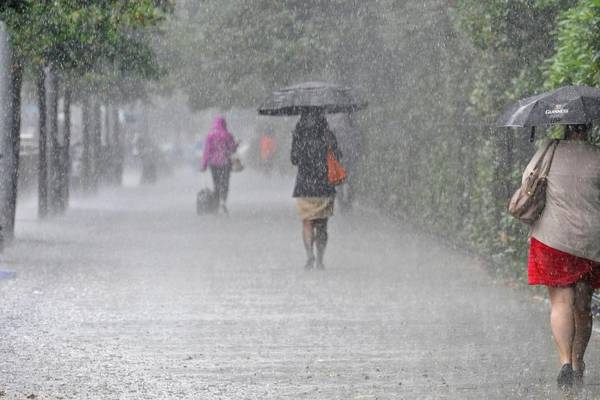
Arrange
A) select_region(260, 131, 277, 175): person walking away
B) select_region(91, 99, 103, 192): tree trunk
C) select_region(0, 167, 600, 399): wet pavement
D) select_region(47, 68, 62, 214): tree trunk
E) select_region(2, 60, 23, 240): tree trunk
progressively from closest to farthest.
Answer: select_region(0, 167, 600, 399): wet pavement → select_region(2, 60, 23, 240): tree trunk → select_region(47, 68, 62, 214): tree trunk → select_region(91, 99, 103, 192): tree trunk → select_region(260, 131, 277, 175): person walking away

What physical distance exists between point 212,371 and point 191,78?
22741mm

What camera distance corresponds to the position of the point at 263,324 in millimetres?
10703

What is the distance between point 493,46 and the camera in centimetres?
1413

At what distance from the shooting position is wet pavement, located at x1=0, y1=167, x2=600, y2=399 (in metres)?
8.09

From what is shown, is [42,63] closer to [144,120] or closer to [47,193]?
[47,193]

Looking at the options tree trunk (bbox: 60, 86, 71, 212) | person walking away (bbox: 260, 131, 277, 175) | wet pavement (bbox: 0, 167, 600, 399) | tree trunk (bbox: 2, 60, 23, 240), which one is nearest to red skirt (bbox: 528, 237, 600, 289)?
wet pavement (bbox: 0, 167, 600, 399)

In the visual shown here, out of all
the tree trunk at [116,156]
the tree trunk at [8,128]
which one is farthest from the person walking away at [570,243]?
the tree trunk at [116,156]

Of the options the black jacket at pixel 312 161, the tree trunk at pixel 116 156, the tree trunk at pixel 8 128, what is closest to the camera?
the black jacket at pixel 312 161

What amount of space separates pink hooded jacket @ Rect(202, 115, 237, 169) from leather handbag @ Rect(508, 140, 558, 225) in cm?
1759

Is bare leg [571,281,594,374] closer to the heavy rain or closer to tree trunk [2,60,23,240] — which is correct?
the heavy rain

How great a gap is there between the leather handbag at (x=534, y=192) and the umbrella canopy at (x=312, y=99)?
730cm

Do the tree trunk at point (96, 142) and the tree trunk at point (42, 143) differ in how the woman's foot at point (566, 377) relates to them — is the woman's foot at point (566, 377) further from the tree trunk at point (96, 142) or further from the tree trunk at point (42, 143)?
the tree trunk at point (96, 142)

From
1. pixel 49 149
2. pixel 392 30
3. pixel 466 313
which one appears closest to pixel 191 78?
pixel 49 149

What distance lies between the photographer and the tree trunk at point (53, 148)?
24094 mm
